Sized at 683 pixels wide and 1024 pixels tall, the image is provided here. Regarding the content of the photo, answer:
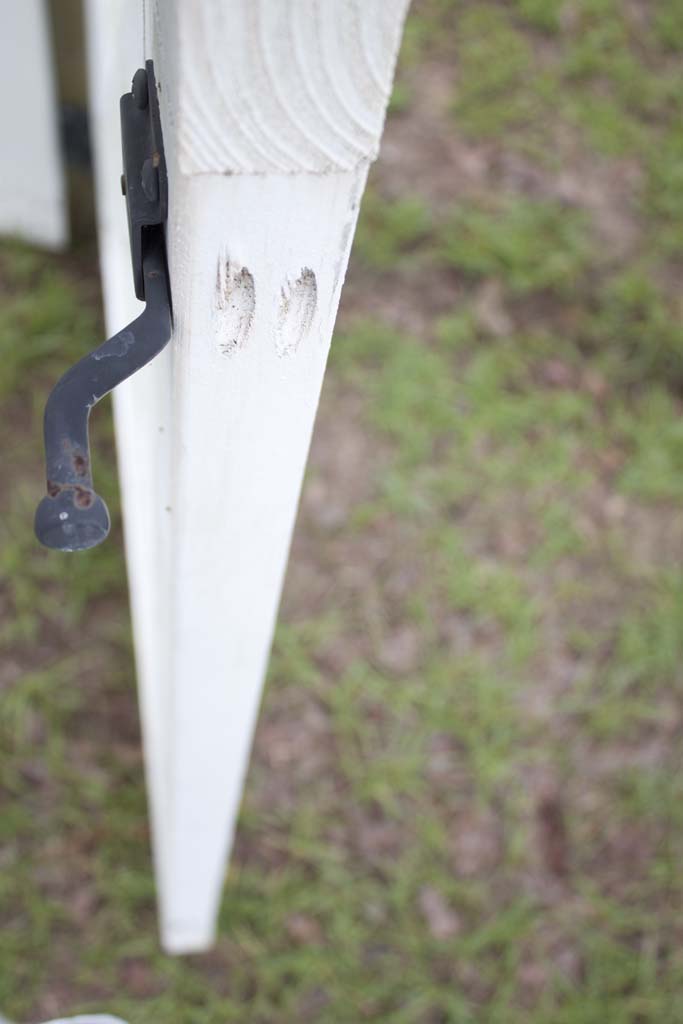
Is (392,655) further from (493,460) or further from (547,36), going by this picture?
(547,36)

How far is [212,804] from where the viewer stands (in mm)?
1188

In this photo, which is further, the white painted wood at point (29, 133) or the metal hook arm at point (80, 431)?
the white painted wood at point (29, 133)

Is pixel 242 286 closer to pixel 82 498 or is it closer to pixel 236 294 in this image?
pixel 236 294

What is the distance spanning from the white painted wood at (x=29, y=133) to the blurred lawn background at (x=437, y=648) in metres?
0.08

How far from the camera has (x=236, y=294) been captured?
52 centimetres

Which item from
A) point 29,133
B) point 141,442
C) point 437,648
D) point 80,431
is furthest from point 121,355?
point 29,133

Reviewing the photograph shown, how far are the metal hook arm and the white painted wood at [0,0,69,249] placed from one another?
1.49 m

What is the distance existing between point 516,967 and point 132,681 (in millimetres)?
847

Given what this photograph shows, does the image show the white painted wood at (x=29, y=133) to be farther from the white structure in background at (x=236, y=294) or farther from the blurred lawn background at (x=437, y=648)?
the white structure in background at (x=236, y=294)

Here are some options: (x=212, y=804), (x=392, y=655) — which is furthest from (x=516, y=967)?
(x=212, y=804)

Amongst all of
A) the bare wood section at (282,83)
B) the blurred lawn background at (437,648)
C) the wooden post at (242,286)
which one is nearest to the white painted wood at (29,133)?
the blurred lawn background at (437,648)

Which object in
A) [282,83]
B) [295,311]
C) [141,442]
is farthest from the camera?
[141,442]

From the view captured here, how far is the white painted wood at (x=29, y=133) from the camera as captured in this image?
68.8 inches

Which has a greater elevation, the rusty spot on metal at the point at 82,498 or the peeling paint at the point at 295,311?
the peeling paint at the point at 295,311
